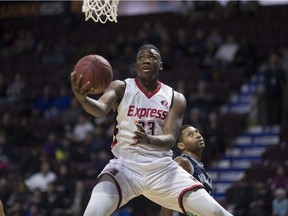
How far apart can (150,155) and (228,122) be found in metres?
9.23

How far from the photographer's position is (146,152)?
722 cm

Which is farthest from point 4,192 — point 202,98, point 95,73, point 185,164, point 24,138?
point 95,73

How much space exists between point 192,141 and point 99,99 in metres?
1.80

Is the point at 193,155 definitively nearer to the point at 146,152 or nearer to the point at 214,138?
the point at 146,152

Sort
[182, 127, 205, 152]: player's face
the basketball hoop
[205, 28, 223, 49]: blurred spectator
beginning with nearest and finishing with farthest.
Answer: the basketball hoop, [182, 127, 205, 152]: player's face, [205, 28, 223, 49]: blurred spectator

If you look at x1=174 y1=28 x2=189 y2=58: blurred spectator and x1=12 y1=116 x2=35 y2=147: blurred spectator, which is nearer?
x1=12 y1=116 x2=35 y2=147: blurred spectator

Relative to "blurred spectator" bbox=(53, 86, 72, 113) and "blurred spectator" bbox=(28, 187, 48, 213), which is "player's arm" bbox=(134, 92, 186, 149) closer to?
"blurred spectator" bbox=(28, 187, 48, 213)

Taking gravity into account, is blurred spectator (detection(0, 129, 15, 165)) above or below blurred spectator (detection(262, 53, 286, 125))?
below

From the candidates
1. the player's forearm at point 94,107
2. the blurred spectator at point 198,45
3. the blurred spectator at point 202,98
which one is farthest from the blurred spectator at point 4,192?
the player's forearm at point 94,107

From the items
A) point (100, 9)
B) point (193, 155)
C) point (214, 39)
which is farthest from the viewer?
point (214, 39)

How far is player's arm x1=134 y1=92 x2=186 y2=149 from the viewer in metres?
6.72

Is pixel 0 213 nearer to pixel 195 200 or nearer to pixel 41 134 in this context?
pixel 195 200

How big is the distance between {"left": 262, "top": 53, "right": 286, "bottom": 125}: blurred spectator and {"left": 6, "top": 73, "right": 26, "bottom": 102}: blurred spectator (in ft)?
22.2

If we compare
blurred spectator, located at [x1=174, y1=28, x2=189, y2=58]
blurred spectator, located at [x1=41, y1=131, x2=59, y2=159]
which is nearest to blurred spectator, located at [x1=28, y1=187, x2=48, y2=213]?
blurred spectator, located at [x1=41, y1=131, x2=59, y2=159]
